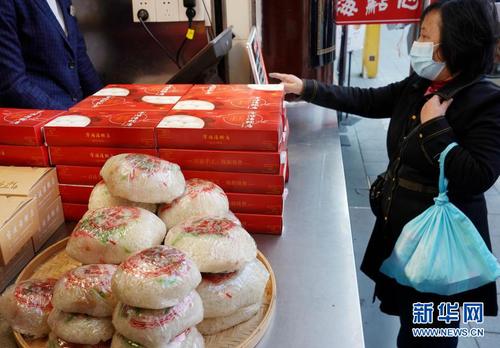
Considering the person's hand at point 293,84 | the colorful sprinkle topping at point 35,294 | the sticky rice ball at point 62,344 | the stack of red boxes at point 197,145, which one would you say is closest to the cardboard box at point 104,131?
the stack of red boxes at point 197,145

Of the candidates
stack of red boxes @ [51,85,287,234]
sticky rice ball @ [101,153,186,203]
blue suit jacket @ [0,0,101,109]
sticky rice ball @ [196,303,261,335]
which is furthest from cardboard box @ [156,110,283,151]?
blue suit jacket @ [0,0,101,109]

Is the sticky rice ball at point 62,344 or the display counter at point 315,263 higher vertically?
the sticky rice ball at point 62,344

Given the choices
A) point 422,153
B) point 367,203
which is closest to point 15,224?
point 422,153

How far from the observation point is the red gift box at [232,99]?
1232 mm

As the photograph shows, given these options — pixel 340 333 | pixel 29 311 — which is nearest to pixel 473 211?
pixel 340 333

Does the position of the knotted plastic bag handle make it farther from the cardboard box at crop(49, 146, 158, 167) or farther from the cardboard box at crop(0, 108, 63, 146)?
the cardboard box at crop(0, 108, 63, 146)

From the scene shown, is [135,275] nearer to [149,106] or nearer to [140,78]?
[149,106]

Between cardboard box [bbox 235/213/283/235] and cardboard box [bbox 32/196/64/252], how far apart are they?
0.49 m

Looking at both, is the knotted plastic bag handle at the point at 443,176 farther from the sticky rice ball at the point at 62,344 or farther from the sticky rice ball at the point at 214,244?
the sticky rice ball at the point at 62,344

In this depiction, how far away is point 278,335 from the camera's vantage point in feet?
2.95

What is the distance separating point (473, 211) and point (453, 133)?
0.30 m

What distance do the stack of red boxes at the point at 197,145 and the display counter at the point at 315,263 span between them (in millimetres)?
99

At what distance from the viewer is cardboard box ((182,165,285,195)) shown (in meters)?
1.12

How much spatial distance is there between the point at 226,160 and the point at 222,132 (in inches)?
2.8
